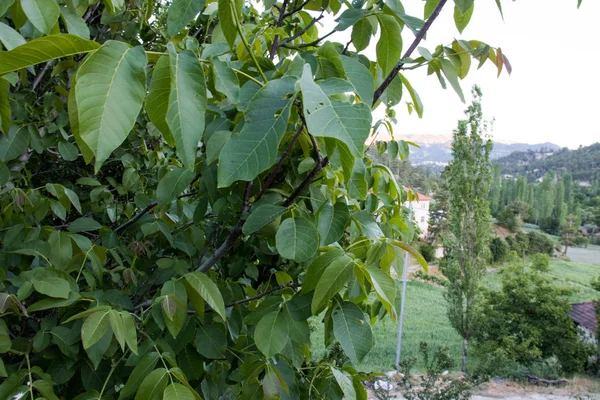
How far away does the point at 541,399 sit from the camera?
7453 millimetres

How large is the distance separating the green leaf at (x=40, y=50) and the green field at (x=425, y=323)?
24.1 feet

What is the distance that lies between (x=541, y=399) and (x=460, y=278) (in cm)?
232

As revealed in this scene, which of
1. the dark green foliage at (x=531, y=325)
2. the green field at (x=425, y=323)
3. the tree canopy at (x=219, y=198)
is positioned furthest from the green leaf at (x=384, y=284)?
the dark green foliage at (x=531, y=325)

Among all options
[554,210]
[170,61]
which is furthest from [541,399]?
[554,210]

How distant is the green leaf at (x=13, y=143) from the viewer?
88 centimetres

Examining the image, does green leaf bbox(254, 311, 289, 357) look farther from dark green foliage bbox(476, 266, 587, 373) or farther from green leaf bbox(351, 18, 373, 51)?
dark green foliage bbox(476, 266, 587, 373)

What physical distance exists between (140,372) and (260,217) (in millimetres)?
275

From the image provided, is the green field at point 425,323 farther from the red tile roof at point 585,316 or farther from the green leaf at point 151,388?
the green leaf at point 151,388

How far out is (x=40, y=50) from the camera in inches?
12.4

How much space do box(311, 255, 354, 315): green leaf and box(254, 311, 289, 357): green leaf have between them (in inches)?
3.8

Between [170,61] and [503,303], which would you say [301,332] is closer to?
[170,61]

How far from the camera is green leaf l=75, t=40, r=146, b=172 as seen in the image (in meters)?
0.30

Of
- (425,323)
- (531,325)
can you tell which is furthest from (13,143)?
(425,323)

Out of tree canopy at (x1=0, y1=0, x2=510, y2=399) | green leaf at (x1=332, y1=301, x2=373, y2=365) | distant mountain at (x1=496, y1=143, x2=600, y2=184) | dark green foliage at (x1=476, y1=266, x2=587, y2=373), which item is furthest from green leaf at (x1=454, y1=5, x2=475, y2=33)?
distant mountain at (x1=496, y1=143, x2=600, y2=184)
